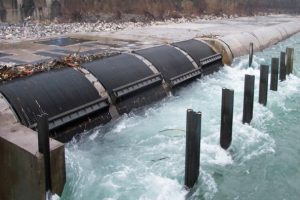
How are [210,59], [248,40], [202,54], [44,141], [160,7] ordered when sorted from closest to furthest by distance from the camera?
[44,141] → [202,54] → [210,59] → [248,40] → [160,7]

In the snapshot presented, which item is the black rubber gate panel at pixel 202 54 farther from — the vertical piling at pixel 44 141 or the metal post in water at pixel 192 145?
the vertical piling at pixel 44 141

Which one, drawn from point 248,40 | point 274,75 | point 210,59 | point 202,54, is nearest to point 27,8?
point 248,40

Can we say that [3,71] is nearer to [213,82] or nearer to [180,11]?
[213,82]

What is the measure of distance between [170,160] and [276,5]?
158 ft

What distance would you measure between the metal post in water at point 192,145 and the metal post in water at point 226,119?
1.93 m

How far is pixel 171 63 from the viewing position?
47.1 feet

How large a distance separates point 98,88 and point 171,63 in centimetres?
438

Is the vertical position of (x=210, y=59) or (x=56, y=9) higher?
(x=56, y=9)

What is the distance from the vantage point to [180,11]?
36.6 metres

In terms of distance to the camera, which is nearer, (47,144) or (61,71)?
(47,144)

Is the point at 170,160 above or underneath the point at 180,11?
underneath

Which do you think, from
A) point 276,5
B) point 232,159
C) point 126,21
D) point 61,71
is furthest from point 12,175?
point 276,5

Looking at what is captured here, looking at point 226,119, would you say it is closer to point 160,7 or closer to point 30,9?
point 30,9

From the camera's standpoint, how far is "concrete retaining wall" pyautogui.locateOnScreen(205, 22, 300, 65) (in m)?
18.5
